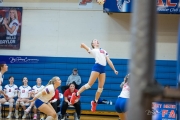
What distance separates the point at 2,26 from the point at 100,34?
4516 millimetres

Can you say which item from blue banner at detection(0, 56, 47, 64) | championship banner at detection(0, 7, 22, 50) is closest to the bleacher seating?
blue banner at detection(0, 56, 47, 64)

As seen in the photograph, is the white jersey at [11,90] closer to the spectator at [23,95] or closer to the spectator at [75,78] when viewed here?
the spectator at [23,95]

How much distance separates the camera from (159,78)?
13492mm

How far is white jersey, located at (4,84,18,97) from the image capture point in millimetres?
13204

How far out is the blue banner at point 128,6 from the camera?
1272 centimetres

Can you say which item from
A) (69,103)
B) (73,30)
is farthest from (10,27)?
(69,103)

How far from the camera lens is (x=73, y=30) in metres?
14.6

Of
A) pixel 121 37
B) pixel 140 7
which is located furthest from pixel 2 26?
pixel 140 7

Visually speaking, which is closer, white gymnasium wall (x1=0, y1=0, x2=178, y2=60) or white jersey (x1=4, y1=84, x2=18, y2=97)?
white jersey (x1=4, y1=84, x2=18, y2=97)

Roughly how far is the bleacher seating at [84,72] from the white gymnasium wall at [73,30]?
40 cm

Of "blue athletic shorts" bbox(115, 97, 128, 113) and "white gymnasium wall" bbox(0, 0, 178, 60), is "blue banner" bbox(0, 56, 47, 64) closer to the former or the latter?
"white gymnasium wall" bbox(0, 0, 178, 60)

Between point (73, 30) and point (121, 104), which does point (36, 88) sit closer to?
point (73, 30)

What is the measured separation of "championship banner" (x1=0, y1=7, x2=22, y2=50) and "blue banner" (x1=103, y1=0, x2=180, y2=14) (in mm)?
4248

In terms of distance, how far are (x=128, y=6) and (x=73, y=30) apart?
113 inches
